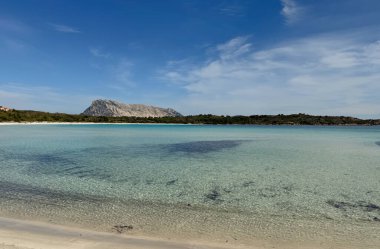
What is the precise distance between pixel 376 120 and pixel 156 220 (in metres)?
199

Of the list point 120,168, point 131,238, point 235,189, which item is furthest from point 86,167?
point 131,238

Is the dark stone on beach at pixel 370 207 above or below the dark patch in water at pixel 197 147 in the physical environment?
below

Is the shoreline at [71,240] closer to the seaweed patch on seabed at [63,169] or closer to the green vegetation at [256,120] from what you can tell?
the seaweed patch on seabed at [63,169]

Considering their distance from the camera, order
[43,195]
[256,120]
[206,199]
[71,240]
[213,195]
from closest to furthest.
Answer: [71,240] → [206,199] → [43,195] → [213,195] → [256,120]

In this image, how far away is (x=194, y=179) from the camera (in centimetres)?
1448

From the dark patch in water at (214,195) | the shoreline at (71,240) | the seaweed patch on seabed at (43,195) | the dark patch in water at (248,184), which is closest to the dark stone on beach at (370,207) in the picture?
the dark patch in water at (248,184)

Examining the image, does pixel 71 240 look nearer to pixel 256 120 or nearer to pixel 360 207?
pixel 360 207

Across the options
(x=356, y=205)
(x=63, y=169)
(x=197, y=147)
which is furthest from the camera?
(x=197, y=147)

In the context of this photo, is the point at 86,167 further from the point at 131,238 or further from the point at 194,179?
the point at 131,238

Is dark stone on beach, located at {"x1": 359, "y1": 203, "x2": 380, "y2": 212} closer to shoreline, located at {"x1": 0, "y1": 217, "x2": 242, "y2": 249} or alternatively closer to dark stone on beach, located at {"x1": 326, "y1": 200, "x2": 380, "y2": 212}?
dark stone on beach, located at {"x1": 326, "y1": 200, "x2": 380, "y2": 212}

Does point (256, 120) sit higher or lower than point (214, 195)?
higher

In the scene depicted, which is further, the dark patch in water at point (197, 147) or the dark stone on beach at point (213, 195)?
the dark patch in water at point (197, 147)

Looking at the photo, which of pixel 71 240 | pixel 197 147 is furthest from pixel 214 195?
pixel 197 147

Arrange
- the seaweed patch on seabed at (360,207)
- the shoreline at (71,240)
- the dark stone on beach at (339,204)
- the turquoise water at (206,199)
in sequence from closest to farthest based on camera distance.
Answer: the shoreline at (71,240) → the turquoise water at (206,199) → the seaweed patch on seabed at (360,207) → the dark stone on beach at (339,204)
